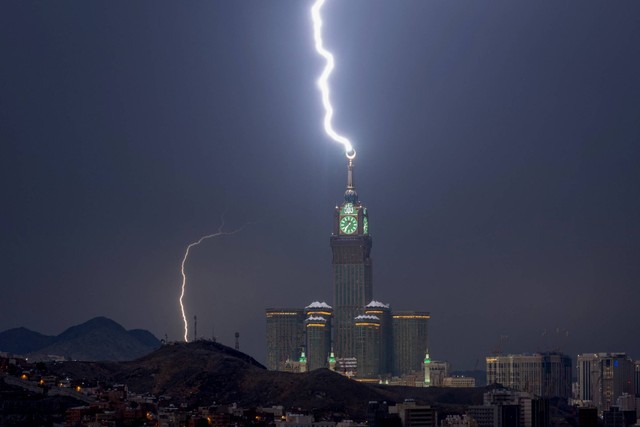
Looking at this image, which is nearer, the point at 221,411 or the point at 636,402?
the point at 221,411

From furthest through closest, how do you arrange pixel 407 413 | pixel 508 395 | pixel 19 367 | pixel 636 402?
pixel 636 402 < pixel 508 395 < pixel 19 367 < pixel 407 413

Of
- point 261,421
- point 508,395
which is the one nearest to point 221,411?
point 261,421

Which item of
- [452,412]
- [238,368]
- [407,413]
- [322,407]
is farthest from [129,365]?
[407,413]

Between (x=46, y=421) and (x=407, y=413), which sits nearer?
(x=46, y=421)

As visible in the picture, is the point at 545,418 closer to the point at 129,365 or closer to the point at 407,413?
the point at 407,413

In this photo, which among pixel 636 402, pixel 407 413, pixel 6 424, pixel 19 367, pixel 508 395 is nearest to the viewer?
pixel 6 424

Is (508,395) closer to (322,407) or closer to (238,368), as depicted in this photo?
(322,407)
